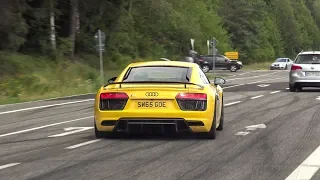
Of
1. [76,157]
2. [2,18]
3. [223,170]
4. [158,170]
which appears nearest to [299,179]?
[223,170]

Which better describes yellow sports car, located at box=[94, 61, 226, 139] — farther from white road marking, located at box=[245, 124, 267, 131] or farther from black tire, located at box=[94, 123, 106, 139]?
white road marking, located at box=[245, 124, 267, 131]

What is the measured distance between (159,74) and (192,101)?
3.57ft

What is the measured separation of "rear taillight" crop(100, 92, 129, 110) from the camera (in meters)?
10.8

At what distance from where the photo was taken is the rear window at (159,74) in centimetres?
1142

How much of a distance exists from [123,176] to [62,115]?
991cm

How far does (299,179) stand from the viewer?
7656 mm

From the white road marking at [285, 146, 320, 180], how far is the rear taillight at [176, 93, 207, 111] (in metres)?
1.99

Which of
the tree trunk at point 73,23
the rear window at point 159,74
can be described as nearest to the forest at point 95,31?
the tree trunk at point 73,23

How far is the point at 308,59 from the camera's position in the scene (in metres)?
25.8

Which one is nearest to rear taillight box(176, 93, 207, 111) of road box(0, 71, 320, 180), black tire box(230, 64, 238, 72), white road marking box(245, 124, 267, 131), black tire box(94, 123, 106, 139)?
road box(0, 71, 320, 180)

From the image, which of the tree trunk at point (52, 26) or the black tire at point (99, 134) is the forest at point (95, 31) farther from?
the black tire at point (99, 134)

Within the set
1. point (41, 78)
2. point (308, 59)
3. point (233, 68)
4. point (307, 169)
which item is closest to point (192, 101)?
point (307, 169)

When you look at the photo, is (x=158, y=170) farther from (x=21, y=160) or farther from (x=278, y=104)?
(x=278, y=104)

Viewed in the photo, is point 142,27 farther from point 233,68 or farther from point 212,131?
point 212,131
